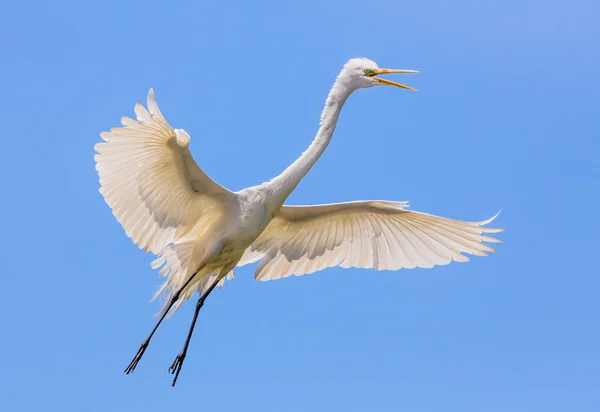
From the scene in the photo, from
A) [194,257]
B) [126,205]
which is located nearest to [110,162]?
[126,205]

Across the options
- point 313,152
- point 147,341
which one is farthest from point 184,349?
point 313,152

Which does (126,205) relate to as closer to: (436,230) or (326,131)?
(326,131)

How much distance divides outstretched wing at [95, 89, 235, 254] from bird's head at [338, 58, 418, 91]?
5.89ft

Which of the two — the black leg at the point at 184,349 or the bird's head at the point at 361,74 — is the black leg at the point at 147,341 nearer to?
the black leg at the point at 184,349

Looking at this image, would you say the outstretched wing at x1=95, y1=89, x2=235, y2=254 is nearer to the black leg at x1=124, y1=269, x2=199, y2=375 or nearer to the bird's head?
the black leg at x1=124, y1=269, x2=199, y2=375

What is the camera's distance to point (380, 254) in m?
11.5

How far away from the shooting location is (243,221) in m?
10.0

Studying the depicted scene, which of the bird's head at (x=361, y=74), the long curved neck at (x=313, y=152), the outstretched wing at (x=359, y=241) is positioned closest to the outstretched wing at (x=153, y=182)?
the long curved neck at (x=313, y=152)

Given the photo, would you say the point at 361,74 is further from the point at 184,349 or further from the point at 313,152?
the point at 184,349

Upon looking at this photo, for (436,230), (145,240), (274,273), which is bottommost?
(145,240)

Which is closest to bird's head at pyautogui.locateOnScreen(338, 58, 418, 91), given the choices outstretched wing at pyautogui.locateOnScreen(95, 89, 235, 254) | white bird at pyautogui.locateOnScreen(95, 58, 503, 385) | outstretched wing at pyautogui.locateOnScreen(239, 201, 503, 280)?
white bird at pyautogui.locateOnScreen(95, 58, 503, 385)

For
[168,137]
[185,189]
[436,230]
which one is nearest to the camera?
[168,137]

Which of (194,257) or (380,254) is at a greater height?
(380,254)

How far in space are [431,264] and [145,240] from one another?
3.38 metres
